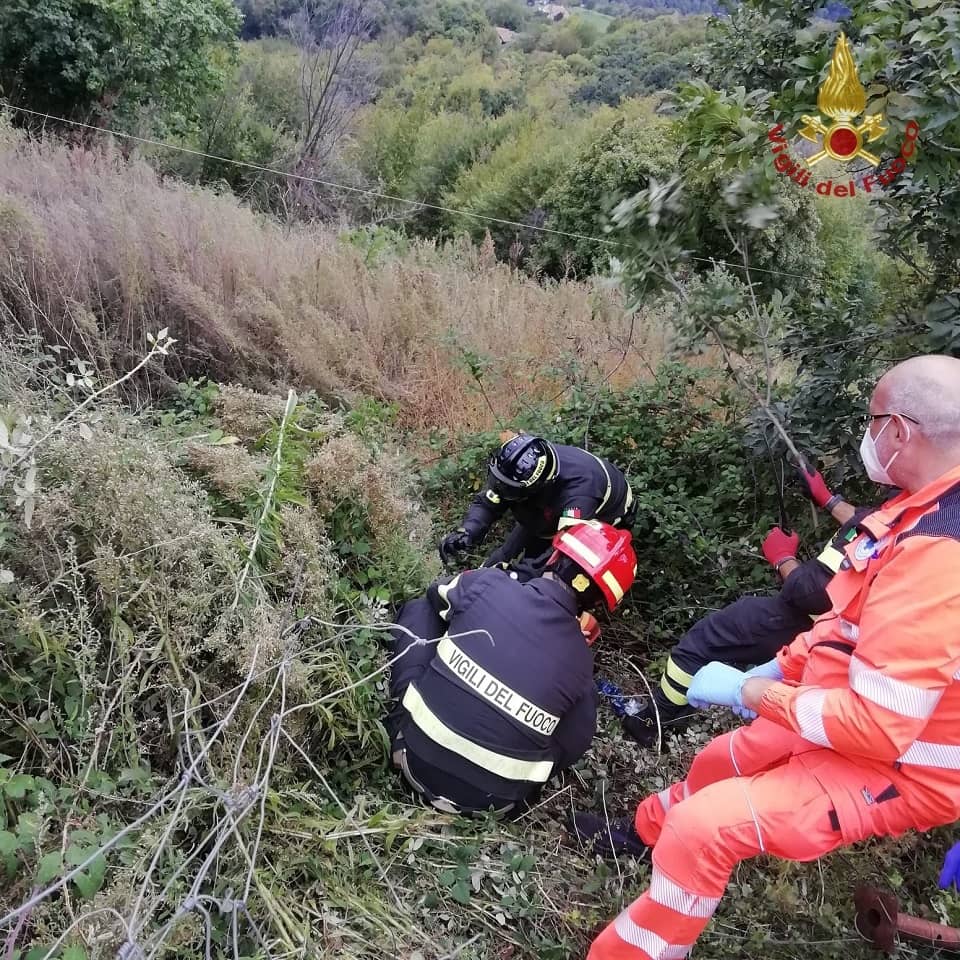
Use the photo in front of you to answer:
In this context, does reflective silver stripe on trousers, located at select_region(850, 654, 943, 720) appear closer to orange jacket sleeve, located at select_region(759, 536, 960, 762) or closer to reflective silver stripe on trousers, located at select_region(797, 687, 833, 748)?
orange jacket sleeve, located at select_region(759, 536, 960, 762)

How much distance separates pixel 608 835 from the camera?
7.97 feet

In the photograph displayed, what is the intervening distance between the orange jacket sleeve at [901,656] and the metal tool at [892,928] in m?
0.85

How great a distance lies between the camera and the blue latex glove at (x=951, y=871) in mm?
2041

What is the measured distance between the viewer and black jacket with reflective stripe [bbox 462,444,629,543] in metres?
3.11

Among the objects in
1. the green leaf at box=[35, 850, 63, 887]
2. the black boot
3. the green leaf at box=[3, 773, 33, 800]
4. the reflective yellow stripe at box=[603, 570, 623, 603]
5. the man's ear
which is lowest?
the black boot

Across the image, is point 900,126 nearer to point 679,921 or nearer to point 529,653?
point 529,653

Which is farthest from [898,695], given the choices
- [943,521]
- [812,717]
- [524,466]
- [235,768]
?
[524,466]

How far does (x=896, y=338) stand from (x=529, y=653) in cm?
214

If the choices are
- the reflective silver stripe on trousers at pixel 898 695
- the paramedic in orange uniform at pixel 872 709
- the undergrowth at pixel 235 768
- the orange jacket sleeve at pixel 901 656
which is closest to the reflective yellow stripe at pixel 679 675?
the undergrowth at pixel 235 768

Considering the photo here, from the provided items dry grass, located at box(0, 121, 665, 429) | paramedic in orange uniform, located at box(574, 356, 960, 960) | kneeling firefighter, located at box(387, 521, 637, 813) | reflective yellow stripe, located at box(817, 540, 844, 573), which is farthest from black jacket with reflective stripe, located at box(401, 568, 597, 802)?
dry grass, located at box(0, 121, 665, 429)

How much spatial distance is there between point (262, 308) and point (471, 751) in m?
3.39

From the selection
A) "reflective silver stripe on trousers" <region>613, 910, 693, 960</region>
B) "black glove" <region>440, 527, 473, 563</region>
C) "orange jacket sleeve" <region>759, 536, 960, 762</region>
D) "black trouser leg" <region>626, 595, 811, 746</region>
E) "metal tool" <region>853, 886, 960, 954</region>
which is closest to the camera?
"orange jacket sleeve" <region>759, 536, 960, 762</region>

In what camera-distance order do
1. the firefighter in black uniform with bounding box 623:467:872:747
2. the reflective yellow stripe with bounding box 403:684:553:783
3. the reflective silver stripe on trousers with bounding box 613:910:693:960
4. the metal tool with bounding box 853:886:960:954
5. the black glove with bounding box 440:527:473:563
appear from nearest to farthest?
1. the reflective silver stripe on trousers with bounding box 613:910:693:960
2. the metal tool with bounding box 853:886:960:954
3. the reflective yellow stripe with bounding box 403:684:553:783
4. the firefighter in black uniform with bounding box 623:467:872:747
5. the black glove with bounding box 440:527:473:563

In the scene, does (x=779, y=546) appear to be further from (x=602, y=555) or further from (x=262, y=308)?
(x=262, y=308)
